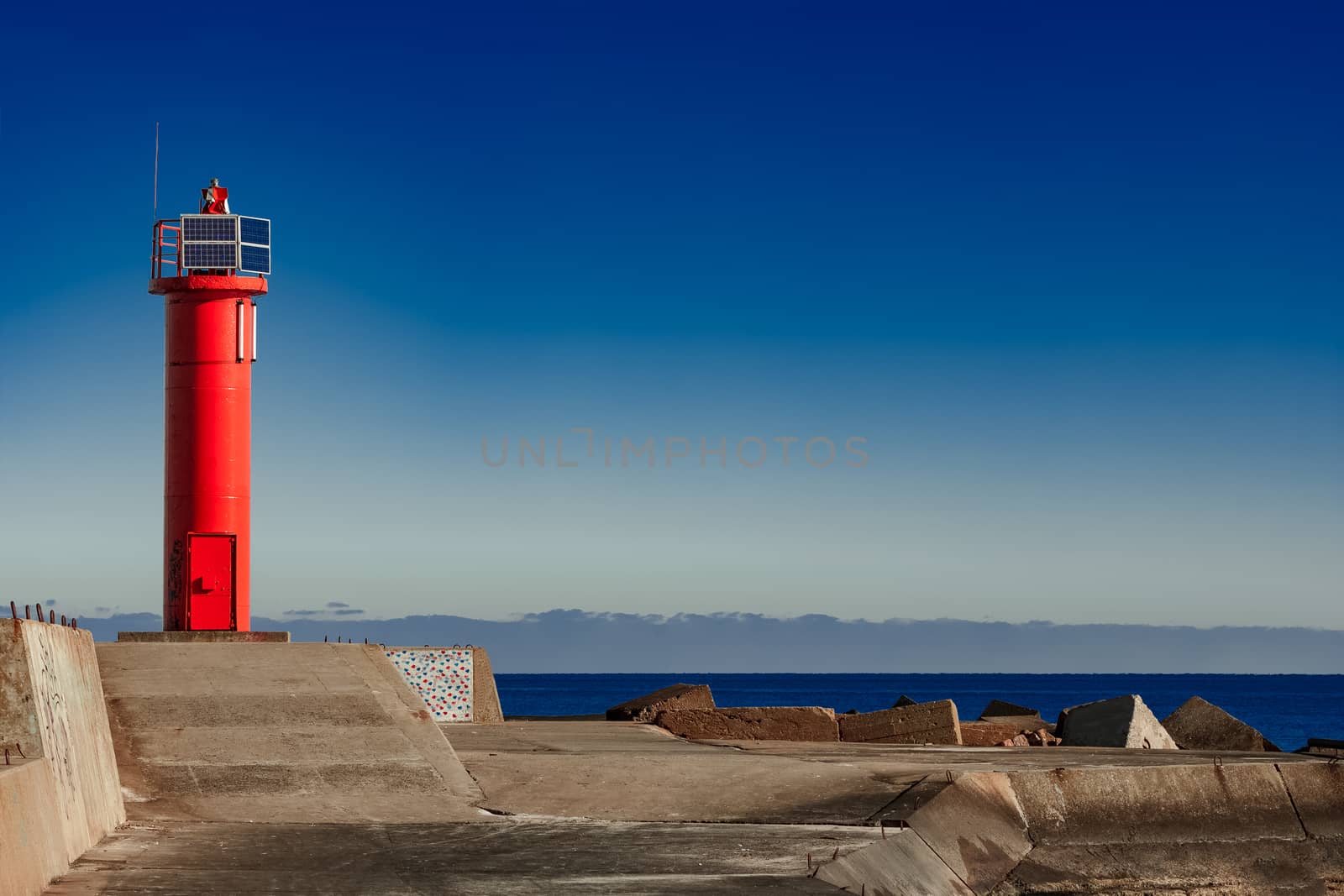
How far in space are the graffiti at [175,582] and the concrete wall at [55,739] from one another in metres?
8.58

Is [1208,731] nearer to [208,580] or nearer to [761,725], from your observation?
[761,725]

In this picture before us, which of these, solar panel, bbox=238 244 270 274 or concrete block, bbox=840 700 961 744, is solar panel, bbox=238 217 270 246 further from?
concrete block, bbox=840 700 961 744

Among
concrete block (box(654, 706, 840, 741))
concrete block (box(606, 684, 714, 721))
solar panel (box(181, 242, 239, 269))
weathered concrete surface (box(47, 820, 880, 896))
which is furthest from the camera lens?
concrete block (box(606, 684, 714, 721))

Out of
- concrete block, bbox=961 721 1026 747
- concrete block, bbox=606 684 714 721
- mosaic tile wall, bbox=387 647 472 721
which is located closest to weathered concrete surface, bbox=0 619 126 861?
mosaic tile wall, bbox=387 647 472 721

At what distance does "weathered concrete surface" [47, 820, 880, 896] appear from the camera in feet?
24.3

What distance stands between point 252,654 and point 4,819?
307 inches

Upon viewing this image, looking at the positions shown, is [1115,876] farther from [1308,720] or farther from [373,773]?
[1308,720]

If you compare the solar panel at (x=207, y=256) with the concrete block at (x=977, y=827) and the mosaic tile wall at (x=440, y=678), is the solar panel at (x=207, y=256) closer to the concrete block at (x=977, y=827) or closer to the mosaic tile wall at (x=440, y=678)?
the mosaic tile wall at (x=440, y=678)

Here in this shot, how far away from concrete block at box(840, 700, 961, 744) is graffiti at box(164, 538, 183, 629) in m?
8.74

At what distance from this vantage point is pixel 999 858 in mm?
10523

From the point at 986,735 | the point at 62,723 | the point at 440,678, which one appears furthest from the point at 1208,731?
the point at 62,723

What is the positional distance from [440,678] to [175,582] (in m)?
3.65

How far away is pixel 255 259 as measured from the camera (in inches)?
743

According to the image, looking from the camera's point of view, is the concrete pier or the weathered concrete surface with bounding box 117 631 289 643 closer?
the concrete pier
